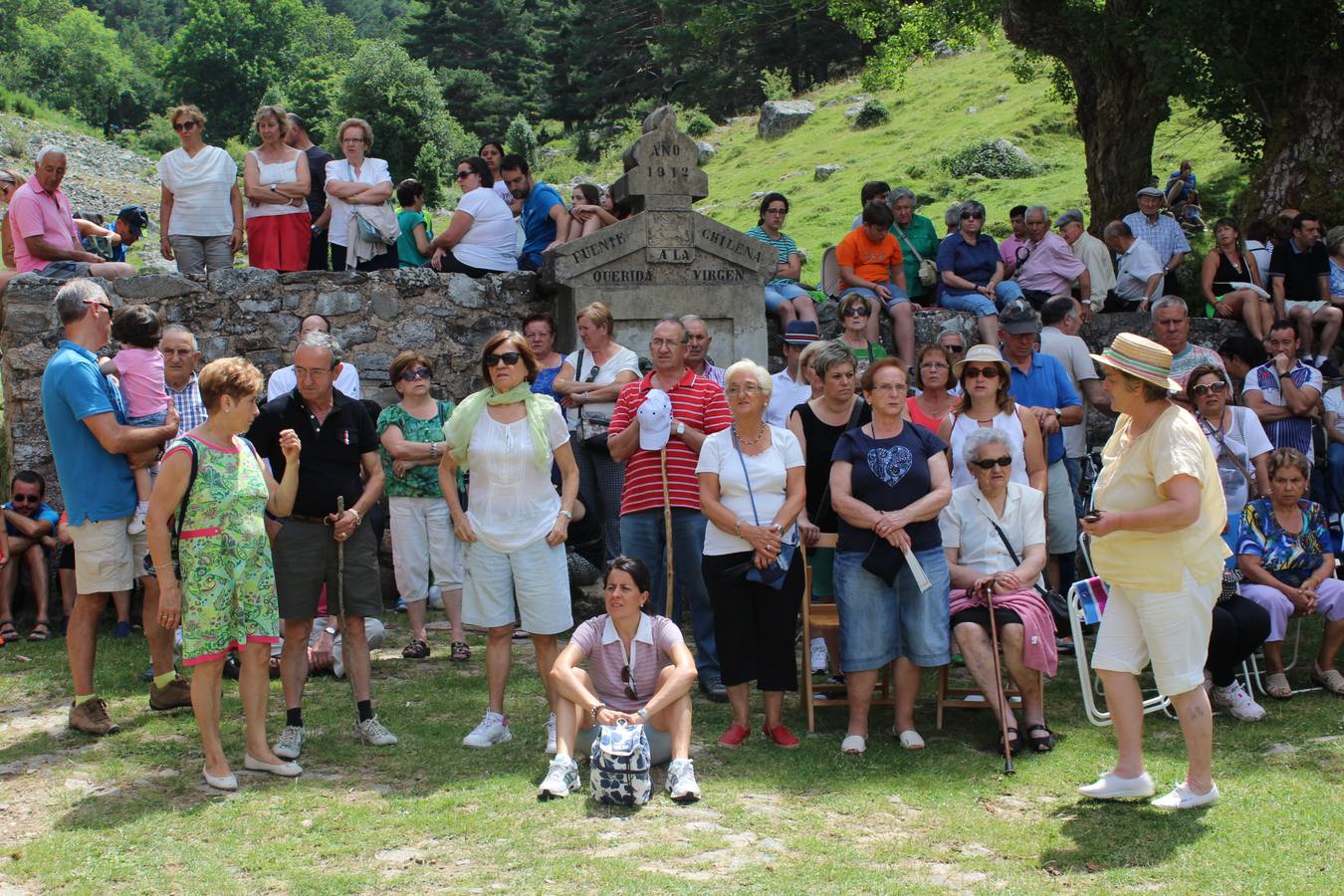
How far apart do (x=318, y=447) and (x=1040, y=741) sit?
353cm

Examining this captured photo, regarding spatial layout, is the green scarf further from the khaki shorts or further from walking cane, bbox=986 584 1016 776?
walking cane, bbox=986 584 1016 776

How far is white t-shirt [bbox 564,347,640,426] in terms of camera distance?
779cm

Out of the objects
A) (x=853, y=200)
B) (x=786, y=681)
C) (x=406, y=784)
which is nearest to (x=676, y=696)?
(x=786, y=681)

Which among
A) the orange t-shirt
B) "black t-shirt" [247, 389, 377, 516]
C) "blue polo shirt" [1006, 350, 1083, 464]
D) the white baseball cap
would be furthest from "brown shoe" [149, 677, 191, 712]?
the orange t-shirt

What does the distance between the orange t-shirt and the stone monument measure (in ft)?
2.50

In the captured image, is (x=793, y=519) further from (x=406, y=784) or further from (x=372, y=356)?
(x=372, y=356)

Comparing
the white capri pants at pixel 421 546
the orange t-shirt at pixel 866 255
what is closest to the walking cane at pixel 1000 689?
the white capri pants at pixel 421 546

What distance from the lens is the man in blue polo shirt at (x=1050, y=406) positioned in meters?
7.54

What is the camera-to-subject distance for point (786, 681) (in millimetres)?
5805

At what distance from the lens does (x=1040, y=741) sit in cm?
573

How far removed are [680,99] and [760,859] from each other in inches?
1556

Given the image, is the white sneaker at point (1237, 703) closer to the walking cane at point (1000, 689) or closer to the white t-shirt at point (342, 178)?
the walking cane at point (1000, 689)

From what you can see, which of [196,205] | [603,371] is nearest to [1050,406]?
[603,371]

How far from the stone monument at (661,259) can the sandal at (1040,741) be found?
13.5 ft
